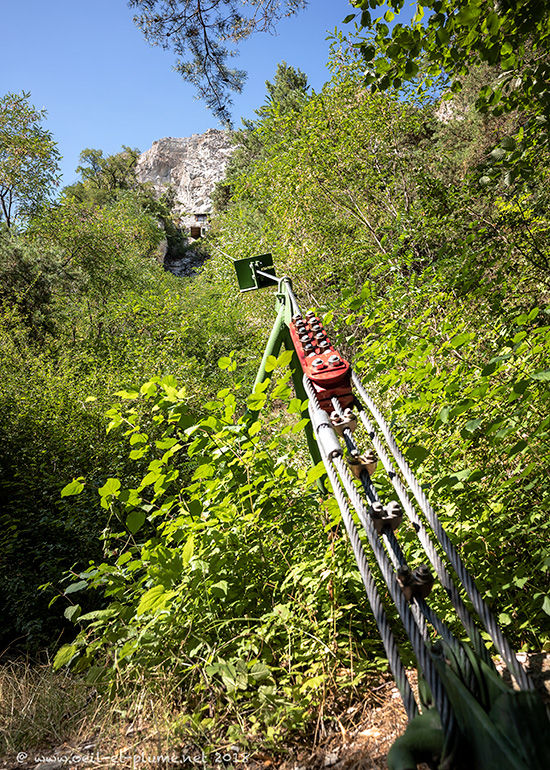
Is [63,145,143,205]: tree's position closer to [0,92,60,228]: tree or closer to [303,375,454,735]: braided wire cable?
[0,92,60,228]: tree

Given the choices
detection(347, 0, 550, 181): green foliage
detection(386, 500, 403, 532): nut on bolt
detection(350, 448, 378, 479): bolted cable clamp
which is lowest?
detection(386, 500, 403, 532): nut on bolt

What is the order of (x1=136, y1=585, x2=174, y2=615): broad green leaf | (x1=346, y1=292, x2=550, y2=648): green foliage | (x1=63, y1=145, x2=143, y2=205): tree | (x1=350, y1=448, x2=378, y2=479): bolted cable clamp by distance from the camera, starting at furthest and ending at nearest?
(x1=63, y1=145, x2=143, y2=205): tree
(x1=346, y1=292, x2=550, y2=648): green foliage
(x1=136, y1=585, x2=174, y2=615): broad green leaf
(x1=350, y1=448, x2=378, y2=479): bolted cable clamp

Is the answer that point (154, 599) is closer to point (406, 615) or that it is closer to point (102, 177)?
point (406, 615)

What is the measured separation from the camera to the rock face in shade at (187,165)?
51438mm

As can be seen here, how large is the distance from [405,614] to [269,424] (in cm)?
176

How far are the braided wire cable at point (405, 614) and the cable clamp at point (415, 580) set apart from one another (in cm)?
12

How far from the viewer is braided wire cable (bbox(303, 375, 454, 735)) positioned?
1.76 feet

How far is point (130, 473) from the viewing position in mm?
5961

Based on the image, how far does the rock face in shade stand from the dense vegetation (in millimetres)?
42068

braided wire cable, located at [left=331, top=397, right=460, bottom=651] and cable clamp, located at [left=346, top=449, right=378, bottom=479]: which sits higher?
cable clamp, located at [left=346, top=449, right=378, bottom=479]

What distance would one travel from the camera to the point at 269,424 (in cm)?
240

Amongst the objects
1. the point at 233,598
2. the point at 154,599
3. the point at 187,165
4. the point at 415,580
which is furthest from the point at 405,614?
the point at 187,165

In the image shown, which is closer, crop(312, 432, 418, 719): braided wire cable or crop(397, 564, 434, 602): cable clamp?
crop(312, 432, 418, 719): braided wire cable

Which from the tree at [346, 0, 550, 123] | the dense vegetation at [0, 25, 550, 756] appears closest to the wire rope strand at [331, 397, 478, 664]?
the dense vegetation at [0, 25, 550, 756]
